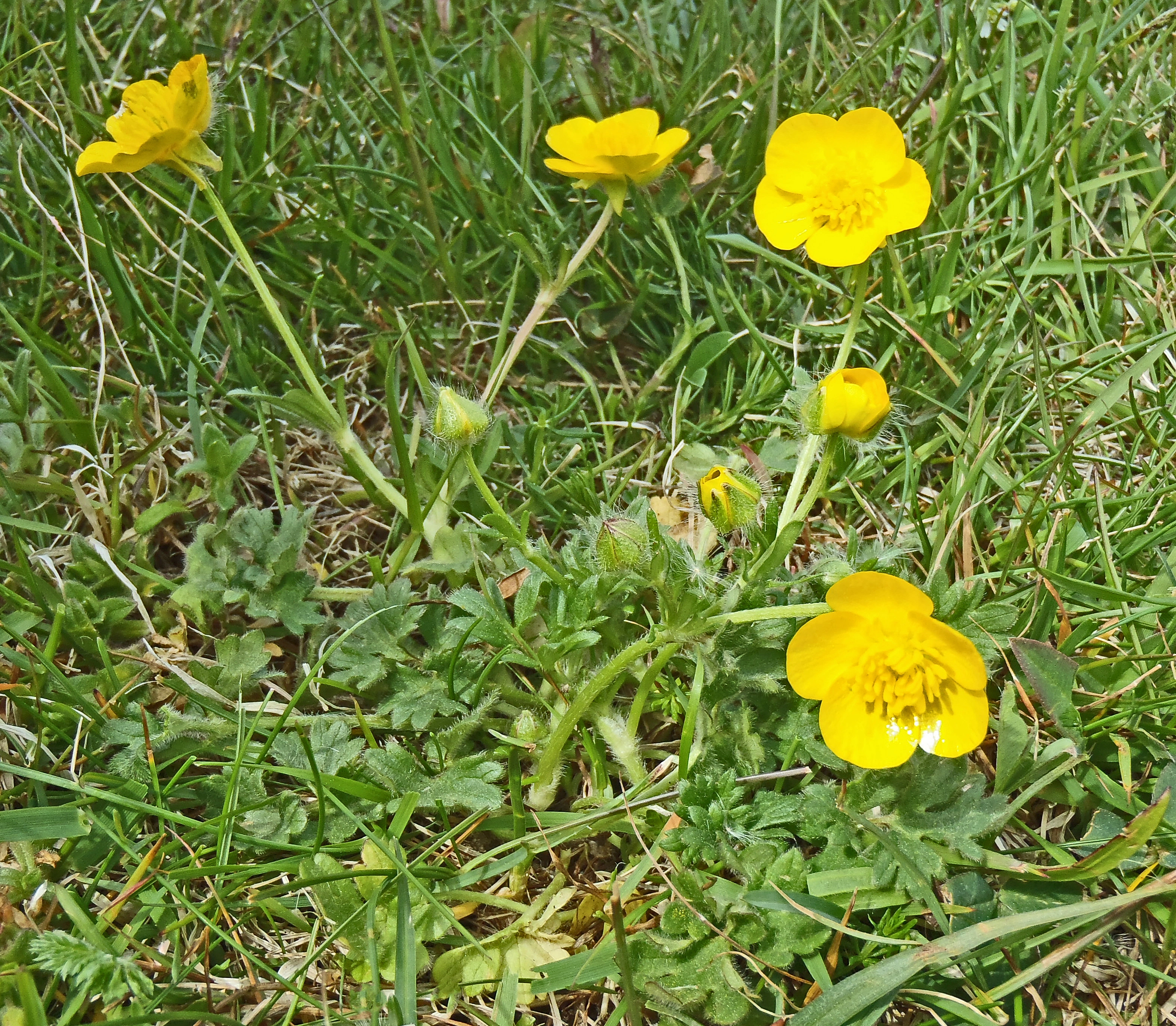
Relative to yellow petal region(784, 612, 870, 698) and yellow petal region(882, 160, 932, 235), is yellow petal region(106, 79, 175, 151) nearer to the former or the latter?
yellow petal region(882, 160, 932, 235)

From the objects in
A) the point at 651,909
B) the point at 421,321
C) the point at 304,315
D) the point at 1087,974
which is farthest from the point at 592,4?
the point at 1087,974

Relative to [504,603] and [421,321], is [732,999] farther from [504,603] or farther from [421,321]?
[421,321]

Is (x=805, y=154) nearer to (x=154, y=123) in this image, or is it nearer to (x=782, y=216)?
(x=782, y=216)

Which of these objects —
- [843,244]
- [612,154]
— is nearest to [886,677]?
[843,244]

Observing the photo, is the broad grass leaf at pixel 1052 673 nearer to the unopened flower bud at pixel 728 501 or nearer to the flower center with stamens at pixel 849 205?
the unopened flower bud at pixel 728 501

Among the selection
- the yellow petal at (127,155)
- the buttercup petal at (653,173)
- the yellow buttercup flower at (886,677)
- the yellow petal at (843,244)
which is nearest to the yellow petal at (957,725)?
the yellow buttercup flower at (886,677)

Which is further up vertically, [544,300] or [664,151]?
[664,151]

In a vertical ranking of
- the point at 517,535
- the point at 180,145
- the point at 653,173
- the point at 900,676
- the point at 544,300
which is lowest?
the point at 900,676
